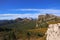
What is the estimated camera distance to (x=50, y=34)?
22.0 m

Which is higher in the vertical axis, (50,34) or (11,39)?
(50,34)

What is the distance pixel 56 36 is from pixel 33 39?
75.1 feet

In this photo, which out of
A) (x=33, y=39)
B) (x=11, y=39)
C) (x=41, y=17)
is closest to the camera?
(x=11, y=39)

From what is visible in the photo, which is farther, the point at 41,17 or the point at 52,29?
the point at 41,17

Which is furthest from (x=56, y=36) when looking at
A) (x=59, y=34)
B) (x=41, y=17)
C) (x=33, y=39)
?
(x=41, y=17)

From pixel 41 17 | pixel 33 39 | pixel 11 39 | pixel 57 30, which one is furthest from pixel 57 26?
pixel 41 17

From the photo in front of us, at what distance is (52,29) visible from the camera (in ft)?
70.1

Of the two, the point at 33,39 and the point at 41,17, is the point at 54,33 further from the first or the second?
the point at 41,17

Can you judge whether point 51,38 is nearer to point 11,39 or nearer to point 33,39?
point 11,39

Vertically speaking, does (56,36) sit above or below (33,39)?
above

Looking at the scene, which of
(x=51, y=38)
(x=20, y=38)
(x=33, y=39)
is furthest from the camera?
(x=20, y=38)

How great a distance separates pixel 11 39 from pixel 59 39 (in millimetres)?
18919

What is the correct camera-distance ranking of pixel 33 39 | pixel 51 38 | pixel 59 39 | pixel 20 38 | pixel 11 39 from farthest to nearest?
pixel 20 38 < pixel 33 39 < pixel 11 39 < pixel 51 38 < pixel 59 39

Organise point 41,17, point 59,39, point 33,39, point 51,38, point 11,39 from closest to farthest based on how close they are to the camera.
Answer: point 59,39 < point 51,38 < point 11,39 < point 33,39 < point 41,17
